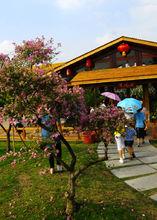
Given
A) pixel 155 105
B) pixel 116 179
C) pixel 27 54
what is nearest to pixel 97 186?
pixel 116 179

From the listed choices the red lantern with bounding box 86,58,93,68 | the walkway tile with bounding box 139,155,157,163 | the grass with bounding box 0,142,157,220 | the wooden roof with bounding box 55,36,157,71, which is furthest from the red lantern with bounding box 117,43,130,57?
the grass with bounding box 0,142,157,220

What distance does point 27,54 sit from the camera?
6.12 meters

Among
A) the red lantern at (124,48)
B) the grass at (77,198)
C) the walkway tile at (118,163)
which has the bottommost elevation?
the grass at (77,198)

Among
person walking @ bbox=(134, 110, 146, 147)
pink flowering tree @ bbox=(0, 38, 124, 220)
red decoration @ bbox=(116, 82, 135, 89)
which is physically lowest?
person walking @ bbox=(134, 110, 146, 147)

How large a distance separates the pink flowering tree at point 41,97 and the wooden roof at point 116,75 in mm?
11817

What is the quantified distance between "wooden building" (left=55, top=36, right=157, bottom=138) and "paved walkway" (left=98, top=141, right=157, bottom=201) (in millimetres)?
5407

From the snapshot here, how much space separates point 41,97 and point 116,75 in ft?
42.8

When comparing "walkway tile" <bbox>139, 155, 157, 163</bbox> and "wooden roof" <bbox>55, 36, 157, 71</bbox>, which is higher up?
"wooden roof" <bbox>55, 36, 157, 71</bbox>

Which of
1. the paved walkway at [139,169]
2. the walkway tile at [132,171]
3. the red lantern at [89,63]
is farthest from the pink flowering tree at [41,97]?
the red lantern at [89,63]

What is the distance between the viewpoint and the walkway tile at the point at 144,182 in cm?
880

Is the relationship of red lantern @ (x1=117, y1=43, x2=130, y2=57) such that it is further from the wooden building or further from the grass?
the grass

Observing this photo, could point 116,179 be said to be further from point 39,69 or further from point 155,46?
point 155,46

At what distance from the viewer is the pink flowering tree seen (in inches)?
231

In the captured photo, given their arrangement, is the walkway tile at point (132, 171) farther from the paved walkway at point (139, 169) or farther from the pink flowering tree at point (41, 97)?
the pink flowering tree at point (41, 97)
